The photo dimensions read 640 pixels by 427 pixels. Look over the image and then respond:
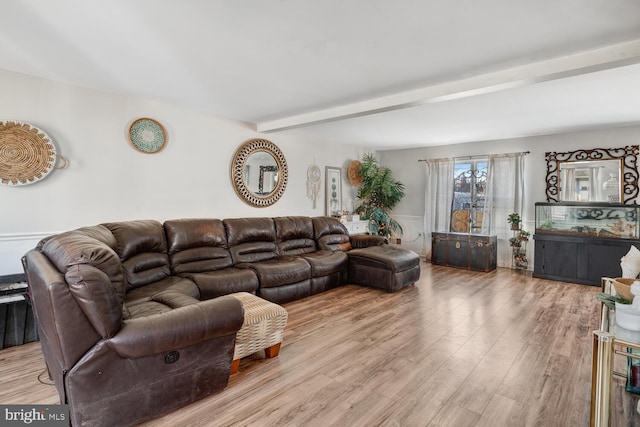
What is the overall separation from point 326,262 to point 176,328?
2.63m

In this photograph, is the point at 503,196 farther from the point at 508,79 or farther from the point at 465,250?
the point at 508,79

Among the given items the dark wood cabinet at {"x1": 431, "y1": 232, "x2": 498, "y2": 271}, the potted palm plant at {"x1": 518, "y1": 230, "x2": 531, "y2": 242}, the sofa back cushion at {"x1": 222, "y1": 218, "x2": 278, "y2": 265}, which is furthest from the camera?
the dark wood cabinet at {"x1": 431, "y1": 232, "x2": 498, "y2": 271}

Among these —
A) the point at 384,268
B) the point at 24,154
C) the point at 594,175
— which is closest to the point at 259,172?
the point at 384,268

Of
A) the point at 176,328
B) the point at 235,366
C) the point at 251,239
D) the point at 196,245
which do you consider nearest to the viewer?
the point at 176,328

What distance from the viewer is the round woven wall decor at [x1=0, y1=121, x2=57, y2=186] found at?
109 inches

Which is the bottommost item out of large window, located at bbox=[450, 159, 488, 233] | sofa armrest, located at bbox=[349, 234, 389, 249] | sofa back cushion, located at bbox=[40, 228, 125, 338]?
sofa armrest, located at bbox=[349, 234, 389, 249]

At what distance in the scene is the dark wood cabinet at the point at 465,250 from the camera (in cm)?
547

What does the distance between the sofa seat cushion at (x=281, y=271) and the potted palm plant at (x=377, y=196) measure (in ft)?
9.18

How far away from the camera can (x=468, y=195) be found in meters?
6.15


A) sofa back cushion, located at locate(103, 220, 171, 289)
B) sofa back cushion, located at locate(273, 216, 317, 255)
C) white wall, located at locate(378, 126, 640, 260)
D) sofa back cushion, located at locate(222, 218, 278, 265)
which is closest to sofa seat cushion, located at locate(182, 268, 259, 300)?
sofa back cushion, located at locate(103, 220, 171, 289)

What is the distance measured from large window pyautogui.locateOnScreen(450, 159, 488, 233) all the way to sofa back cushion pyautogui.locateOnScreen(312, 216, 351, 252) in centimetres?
249

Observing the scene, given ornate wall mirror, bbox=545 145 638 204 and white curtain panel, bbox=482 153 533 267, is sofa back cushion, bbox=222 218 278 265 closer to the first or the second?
white curtain panel, bbox=482 153 533 267

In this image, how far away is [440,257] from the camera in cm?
600

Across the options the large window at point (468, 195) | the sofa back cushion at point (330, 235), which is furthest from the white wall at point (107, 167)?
the large window at point (468, 195)
